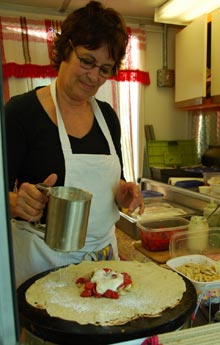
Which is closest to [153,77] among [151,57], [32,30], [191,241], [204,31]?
[151,57]

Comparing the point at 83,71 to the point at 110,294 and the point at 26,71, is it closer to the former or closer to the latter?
the point at 110,294

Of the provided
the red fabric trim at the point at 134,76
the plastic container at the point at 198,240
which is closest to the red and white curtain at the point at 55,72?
the red fabric trim at the point at 134,76

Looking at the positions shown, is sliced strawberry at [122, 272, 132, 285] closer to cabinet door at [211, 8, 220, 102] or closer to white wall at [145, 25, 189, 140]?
cabinet door at [211, 8, 220, 102]

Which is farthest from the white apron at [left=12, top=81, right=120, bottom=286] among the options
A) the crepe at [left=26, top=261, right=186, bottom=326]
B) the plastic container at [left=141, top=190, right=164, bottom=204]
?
the plastic container at [left=141, top=190, right=164, bottom=204]

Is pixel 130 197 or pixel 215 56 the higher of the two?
pixel 215 56

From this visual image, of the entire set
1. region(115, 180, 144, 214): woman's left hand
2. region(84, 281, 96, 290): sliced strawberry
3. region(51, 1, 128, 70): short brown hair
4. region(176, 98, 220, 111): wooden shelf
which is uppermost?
region(51, 1, 128, 70): short brown hair

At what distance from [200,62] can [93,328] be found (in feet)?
6.65

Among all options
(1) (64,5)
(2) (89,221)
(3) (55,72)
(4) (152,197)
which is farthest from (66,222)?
(1) (64,5)

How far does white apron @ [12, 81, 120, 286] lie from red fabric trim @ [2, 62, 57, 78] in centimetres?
141

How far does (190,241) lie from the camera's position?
1170 millimetres

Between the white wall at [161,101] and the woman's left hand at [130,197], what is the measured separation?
6.02 ft

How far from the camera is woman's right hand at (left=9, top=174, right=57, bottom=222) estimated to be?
26.2 inches

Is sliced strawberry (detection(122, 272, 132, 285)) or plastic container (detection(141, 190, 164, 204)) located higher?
sliced strawberry (detection(122, 272, 132, 285))

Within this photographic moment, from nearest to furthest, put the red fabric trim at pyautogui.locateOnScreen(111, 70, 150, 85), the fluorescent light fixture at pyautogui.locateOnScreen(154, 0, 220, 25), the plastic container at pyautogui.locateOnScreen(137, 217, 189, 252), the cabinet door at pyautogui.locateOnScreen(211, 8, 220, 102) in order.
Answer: the plastic container at pyautogui.locateOnScreen(137, 217, 189, 252) < the fluorescent light fixture at pyautogui.locateOnScreen(154, 0, 220, 25) < the cabinet door at pyautogui.locateOnScreen(211, 8, 220, 102) < the red fabric trim at pyautogui.locateOnScreen(111, 70, 150, 85)
